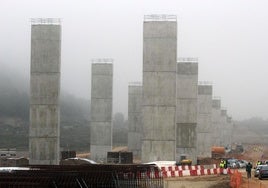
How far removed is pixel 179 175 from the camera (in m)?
29.6

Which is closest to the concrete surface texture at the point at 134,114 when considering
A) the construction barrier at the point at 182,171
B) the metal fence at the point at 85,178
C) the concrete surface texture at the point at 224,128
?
the concrete surface texture at the point at 224,128

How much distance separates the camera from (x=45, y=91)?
44062mm

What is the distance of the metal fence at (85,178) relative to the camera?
18.7 m

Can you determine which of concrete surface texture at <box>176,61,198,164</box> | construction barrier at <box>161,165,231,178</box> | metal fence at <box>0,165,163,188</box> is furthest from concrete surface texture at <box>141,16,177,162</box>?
metal fence at <box>0,165,163,188</box>

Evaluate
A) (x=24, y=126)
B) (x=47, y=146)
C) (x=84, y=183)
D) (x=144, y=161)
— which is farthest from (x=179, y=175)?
(x=24, y=126)

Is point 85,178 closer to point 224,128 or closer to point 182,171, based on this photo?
point 182,171

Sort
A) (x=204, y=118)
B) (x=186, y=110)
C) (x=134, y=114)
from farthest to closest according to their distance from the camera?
(x=134, y=114), (x=204, y=118), (x=186, y=110)

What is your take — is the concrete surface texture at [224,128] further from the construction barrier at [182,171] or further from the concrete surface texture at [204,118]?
the construction barrier at [182,171]

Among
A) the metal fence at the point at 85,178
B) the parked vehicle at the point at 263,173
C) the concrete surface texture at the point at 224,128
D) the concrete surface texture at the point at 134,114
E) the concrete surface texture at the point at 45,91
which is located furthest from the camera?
the concrete surface texture at the point at 224,128

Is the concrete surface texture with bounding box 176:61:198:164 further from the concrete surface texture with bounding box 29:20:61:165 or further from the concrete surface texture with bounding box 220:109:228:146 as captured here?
the concrete surface texture with bounding box 220:109:228:146

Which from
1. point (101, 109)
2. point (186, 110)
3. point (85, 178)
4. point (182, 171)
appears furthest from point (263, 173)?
point (101, 109)

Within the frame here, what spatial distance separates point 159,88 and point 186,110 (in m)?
14.5

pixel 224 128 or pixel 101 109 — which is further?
pixel 224 128

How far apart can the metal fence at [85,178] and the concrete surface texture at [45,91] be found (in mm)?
20046
